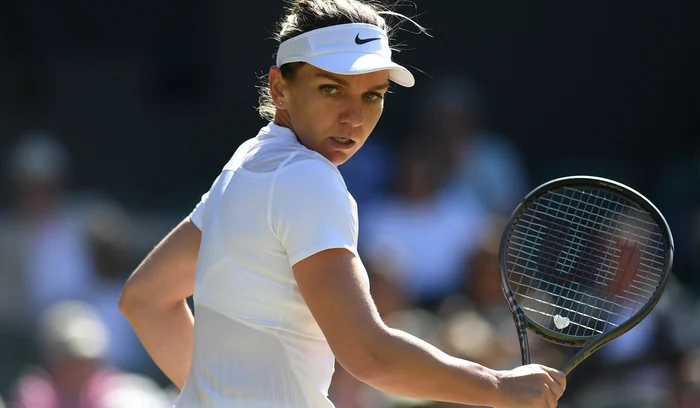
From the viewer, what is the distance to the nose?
8.65ft

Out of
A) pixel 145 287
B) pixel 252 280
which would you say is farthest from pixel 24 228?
pixel 252 280

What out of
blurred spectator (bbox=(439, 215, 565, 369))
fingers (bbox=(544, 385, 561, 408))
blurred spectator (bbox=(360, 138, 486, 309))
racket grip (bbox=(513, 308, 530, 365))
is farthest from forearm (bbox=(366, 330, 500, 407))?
blurred spectator (bbox=(360, 138, 486, 309))

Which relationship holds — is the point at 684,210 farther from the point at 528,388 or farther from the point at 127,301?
the point at 528,388

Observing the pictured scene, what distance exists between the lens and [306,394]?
8.56 ft

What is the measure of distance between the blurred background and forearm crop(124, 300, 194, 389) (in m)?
3.37

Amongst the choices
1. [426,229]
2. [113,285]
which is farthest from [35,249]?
[426,229]

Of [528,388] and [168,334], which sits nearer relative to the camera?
[528,388]

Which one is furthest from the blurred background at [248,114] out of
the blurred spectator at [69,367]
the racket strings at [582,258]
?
the racket strings at [582,258]

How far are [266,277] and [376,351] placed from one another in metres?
0.29

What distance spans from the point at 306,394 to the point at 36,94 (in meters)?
5.12

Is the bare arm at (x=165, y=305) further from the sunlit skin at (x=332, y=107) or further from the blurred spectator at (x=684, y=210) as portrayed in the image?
the blurred spectator at (x=684, y=210)

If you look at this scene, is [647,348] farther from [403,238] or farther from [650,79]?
[650,79]

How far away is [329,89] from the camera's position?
8.68 feet

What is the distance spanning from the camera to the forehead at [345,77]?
103 inches
